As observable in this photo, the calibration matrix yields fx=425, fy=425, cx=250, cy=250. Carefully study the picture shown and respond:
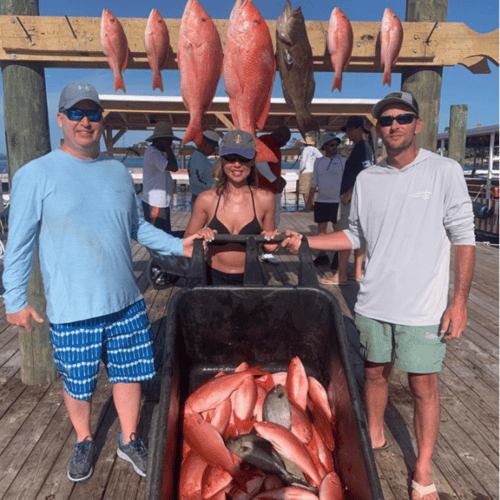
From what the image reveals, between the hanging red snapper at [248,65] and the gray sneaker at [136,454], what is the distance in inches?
69.1

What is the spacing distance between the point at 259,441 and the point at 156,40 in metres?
2.24

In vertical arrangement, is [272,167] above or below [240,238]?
above

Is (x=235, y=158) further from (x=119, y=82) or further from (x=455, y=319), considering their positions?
(x=455, y=319)

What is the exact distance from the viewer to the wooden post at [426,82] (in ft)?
9.33

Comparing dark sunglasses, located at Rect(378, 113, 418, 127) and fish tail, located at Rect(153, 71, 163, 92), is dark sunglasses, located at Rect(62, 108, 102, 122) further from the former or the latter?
dark sunglasses, located at Rect(378, 113, 418, 127)

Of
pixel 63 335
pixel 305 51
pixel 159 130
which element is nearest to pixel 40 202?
pixel 63 335

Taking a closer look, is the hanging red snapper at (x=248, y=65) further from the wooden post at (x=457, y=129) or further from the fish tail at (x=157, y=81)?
the wooden post at (x=457, y=129)

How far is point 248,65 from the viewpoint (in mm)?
2383

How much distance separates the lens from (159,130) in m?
5.58

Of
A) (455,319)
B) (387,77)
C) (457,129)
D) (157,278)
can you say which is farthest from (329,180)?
(455,319)

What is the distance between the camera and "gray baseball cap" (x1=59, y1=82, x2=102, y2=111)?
1.98m

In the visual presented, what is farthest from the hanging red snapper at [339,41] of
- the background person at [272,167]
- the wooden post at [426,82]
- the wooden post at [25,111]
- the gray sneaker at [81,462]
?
the gray sneaker at [81,462]

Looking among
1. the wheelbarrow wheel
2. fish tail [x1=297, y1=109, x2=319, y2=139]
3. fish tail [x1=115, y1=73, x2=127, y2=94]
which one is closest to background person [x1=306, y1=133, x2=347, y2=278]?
the wheelbarrow wheel

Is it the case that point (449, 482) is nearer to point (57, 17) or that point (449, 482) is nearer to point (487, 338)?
point (487, 338)
